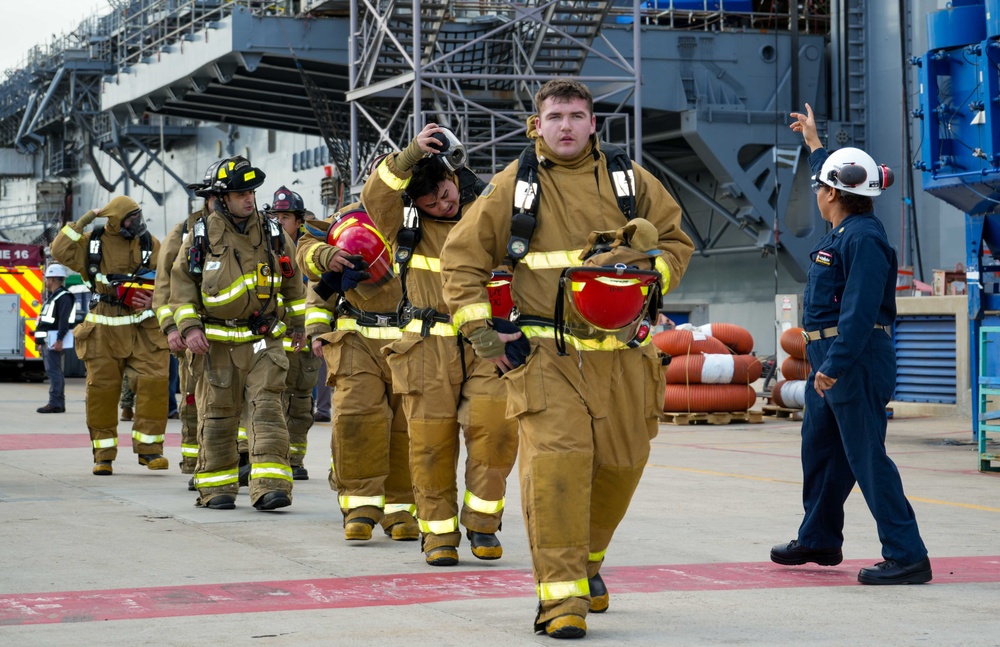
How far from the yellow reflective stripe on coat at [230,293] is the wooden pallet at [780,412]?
10.6 metres

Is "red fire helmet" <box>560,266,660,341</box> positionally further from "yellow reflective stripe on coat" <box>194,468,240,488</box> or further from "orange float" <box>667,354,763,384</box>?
"orange float" <box>667,354,763,384</box>

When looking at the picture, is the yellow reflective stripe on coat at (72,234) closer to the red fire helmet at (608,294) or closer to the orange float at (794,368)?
the red fire helmet at (608,294)

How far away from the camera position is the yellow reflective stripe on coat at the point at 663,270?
17.7ft

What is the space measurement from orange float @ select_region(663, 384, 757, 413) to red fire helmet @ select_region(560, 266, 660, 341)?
12289mm

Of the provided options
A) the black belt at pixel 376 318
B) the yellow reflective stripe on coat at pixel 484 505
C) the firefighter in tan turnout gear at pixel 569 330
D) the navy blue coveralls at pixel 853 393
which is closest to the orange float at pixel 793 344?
the black belt at pixel 376 318

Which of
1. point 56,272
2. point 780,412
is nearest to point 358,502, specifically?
point 780,412

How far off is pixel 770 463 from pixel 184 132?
120 feet

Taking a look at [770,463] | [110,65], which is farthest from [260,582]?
[110,65]

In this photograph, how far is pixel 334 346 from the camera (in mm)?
7914

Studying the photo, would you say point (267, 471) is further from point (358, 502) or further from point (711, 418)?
point (711, 418)

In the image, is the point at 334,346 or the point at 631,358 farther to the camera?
the point at 334,346

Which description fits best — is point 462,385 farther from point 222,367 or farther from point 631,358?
point 222,367

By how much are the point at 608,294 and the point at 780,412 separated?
13.6m

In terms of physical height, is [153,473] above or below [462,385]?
below
